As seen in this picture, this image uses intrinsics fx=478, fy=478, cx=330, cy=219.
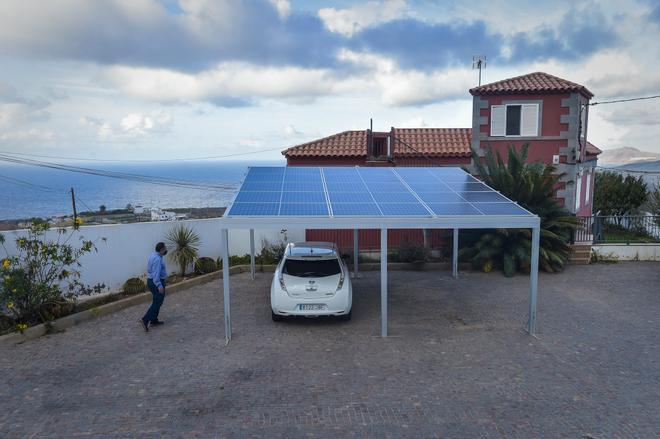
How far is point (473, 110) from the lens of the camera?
18.0m

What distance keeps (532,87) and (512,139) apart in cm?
197

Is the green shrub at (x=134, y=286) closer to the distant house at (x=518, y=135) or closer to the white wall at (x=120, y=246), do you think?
the white wall at (x=120, y=246)

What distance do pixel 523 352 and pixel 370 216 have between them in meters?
3.68

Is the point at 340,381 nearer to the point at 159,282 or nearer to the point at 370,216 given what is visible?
the point at 370,216

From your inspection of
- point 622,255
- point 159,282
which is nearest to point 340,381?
point 159,282

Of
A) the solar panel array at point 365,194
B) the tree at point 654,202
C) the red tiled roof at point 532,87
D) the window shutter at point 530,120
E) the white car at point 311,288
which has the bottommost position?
the white car at point 311,288

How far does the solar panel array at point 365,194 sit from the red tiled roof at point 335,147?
575cm

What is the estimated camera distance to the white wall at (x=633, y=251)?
1636cm

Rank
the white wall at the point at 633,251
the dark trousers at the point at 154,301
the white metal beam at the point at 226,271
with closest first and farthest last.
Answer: the white metal beam at the point at 226,271 < the dark trousers at the point at 154,301 < the white wall at the point at 633,251

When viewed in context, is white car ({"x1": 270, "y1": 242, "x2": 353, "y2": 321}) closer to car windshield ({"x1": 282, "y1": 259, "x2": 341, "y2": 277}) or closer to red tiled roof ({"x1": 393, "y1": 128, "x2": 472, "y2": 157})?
car windshield ({"x1": 282, "y1": 259, "x2": 341, "y2": 277})

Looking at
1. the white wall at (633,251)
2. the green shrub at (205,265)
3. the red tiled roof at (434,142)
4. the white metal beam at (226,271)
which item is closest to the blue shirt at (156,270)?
the white metal beam at (226,271)

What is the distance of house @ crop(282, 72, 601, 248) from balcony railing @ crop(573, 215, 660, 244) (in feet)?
4.82

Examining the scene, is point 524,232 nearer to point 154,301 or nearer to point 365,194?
point 365,194

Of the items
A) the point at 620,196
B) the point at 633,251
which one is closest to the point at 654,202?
the point at 620,196
